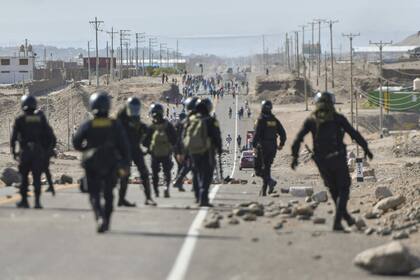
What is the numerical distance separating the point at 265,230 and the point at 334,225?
958 mm

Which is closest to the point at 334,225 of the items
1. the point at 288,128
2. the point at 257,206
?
the point at 257,206

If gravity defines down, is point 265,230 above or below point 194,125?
below

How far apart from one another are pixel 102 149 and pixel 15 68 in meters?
159

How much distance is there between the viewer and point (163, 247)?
39.9 ft

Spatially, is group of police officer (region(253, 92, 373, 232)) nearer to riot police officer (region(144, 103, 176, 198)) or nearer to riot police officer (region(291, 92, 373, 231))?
riot police officer (region(291, 92, 373, 231))

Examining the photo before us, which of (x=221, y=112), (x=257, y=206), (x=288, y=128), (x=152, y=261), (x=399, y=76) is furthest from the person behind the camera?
(x=399, y=76)

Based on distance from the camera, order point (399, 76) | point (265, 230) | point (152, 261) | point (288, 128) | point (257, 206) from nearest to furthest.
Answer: point (152, 261)
point (265, 230)
point (257, 206)
point (288, 128)
point (399, 76)

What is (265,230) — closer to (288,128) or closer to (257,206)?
(257,206)

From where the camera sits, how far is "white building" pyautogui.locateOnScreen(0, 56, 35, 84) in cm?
16550

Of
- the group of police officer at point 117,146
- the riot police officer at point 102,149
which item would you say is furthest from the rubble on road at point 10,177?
the riot police officer at point 102,149

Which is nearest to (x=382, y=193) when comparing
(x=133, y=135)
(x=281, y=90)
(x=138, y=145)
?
(x=138, y=145)

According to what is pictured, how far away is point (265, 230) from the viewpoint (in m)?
14.2

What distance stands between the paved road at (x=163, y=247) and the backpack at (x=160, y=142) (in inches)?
105

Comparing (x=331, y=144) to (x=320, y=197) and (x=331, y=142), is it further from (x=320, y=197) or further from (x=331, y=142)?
(x=320, y=197)
